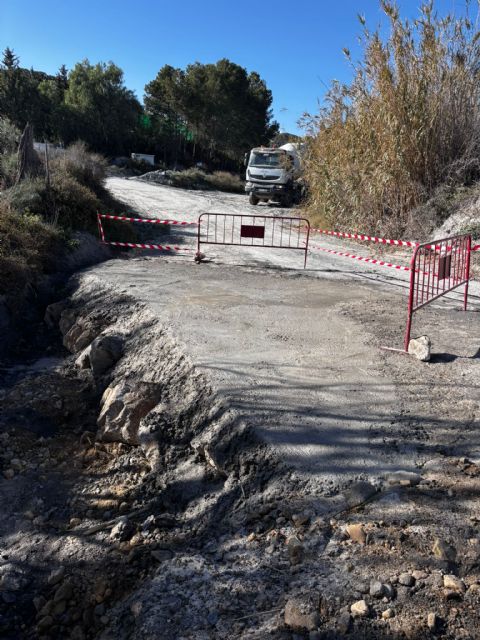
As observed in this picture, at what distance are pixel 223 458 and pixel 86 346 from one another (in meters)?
4.07

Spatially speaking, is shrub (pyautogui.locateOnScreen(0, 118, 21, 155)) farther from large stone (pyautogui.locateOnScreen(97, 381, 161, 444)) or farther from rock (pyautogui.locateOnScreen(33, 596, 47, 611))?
rock (pyautogui.locateOnScreen(33, 596, 47, 611))

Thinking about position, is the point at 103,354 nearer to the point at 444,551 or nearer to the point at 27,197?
the point at 444,551

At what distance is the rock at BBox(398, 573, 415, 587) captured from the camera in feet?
9.64

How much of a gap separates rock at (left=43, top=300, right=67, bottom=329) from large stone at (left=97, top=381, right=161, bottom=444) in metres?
3.58

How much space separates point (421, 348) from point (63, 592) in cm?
411

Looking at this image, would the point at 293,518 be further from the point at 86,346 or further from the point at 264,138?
the point at 264,138

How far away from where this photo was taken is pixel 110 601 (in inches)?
137

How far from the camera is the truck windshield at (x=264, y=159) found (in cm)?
2420

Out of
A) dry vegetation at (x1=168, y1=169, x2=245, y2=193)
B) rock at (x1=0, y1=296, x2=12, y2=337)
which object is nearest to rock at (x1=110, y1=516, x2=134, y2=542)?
rock at (x1=0, y1=296, x2=12, y2=337)

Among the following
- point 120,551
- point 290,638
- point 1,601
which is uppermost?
point 290,638

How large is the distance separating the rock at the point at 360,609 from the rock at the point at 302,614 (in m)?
0.18

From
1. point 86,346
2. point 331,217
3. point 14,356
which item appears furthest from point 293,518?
point 331,217

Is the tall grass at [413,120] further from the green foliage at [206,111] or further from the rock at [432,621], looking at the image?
the green foliage at [206,111]

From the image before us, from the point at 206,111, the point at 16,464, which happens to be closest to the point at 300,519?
the point at 16,464
